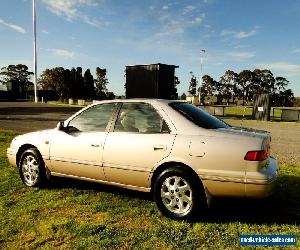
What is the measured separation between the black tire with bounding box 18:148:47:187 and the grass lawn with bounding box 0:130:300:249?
0.16 metres

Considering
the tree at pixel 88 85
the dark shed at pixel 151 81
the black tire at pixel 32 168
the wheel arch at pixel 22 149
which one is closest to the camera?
the black tire at pixel 32 168

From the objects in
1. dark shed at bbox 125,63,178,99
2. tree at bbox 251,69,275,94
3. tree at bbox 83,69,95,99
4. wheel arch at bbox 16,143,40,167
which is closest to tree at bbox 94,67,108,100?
tree at bbox 83,69,95,99

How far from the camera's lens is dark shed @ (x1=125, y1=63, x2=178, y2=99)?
102 feet

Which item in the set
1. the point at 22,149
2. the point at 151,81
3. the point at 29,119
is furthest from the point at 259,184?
the point at 151,81

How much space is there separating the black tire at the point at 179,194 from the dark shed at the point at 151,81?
87.3 feet

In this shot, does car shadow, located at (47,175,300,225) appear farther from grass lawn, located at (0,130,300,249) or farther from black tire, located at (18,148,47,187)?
black tire, located at (18,148,47,187)

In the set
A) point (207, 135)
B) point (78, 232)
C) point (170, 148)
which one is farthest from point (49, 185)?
point (207, 135)

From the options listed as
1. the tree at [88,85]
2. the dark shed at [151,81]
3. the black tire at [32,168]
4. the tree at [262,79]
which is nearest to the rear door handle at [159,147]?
the black tire at [32,168]

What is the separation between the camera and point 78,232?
167 inches

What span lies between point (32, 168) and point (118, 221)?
2.39m

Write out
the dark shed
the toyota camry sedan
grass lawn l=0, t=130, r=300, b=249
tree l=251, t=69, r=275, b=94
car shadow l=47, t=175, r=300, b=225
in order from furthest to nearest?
tree l=251, t=69, r=275, b=94 < the dark shed < car shadow l=47, t=175, r=300, b=225 < the toyota camry sedan < grass lawn l=0, t=130, r=300, b=249

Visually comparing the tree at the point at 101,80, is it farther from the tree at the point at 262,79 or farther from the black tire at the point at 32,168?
the black tire at the point at 32,168

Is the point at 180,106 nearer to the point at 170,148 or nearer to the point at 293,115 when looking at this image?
→ the point at 170,148

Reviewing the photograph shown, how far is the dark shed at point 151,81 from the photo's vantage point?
102 feet
